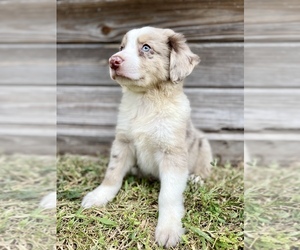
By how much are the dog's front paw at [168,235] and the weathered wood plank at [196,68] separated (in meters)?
1.44

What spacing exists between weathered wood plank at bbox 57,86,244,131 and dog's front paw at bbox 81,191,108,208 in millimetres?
1091

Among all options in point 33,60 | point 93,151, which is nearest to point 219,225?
point 93,151

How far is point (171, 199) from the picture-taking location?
2.14m

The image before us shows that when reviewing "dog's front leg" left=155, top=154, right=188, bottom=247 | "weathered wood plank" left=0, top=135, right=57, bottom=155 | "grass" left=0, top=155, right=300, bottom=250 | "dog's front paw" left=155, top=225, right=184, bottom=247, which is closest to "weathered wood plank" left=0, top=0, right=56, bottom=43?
"weathered wood plank" left=0, top=135, right=57, bottom=155

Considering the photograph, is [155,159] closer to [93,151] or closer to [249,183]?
[249,183]

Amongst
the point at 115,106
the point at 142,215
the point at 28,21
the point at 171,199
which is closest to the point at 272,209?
the point at 171,199

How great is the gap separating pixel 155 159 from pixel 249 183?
0.75 meters

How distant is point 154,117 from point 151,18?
1.08 m

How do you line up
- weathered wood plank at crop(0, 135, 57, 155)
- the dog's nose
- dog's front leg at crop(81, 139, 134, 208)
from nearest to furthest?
1. the dog's nose
2. dog's front leg at crop(81, 139, 134, 208)
3. weathered wood plank at crop(0, 135, 57, 155)

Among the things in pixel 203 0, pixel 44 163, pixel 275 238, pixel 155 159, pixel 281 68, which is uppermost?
pixel 203 0

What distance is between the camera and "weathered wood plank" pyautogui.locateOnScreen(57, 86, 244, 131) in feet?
10.3

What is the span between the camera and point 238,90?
3.11 meters

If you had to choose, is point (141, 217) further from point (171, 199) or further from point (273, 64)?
point (273, 64)

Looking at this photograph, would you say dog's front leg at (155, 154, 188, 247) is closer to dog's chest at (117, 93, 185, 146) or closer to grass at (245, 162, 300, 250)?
dog's chest at (117, 93, 185, 146)
